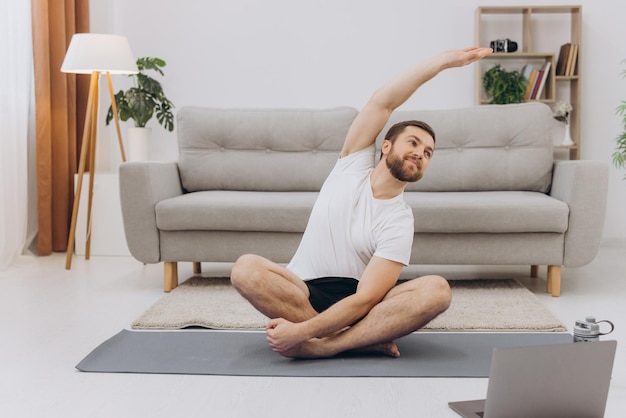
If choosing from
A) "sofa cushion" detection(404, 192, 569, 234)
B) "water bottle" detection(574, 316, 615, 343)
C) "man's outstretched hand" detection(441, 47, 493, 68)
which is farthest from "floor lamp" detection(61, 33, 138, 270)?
"water bottle" detection(574, 316, 615, 343)

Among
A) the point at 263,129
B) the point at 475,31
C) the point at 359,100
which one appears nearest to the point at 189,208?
the point at 263,129

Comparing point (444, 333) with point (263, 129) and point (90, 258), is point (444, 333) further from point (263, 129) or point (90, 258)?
point (90, 258)

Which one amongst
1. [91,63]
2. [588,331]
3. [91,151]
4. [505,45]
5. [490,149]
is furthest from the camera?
[505,45]

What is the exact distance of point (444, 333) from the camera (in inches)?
107

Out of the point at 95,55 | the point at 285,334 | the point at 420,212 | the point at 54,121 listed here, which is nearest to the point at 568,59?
the point at 420,212

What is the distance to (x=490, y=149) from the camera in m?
3.81

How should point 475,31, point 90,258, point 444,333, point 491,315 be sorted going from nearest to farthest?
point 444,333
point 491,315
point 90,258
point 475,31

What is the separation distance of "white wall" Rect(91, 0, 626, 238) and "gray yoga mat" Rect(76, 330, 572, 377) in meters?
2.83

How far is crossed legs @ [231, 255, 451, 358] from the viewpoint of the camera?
2.27m

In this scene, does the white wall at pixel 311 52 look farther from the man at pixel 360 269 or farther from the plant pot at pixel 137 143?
the man at pixel 360 269

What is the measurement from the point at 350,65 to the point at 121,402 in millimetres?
3662

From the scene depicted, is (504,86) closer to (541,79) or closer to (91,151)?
(541,79)

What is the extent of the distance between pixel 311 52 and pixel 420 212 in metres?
2.28

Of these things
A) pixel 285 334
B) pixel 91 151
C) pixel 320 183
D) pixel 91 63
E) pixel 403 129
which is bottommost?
pixel 285 334
